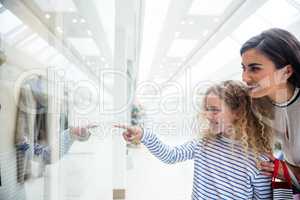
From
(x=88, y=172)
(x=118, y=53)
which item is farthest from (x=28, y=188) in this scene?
(x=118, y=53)

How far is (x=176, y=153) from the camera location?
110cm

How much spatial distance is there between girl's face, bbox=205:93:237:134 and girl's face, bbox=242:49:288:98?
0.11 metres

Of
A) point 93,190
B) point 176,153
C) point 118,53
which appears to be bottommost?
point 93,190

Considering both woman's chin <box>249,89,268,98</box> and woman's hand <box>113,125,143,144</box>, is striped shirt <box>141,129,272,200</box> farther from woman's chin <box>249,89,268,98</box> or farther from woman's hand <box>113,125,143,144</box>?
woman's chin <box>249,89,268,98</box>

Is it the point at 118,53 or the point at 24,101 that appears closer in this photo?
the point at 24,101

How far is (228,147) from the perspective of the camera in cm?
101

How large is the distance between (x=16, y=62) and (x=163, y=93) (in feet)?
2.39

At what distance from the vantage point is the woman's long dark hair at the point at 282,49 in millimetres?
872

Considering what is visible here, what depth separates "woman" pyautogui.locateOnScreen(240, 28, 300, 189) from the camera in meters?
0.89

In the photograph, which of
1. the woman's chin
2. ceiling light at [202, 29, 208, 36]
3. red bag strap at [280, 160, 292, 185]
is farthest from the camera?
ceiling light at [202, 29, 208, 36]

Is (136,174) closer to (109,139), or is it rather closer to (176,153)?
(109,139)
